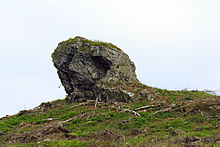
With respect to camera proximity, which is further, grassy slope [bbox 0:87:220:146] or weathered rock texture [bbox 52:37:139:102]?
weathered rock texture [bbox 52:37:139:102]

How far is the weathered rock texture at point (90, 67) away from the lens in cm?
2731

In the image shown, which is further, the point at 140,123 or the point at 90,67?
the point at 90,67

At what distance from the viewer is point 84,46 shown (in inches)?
1144

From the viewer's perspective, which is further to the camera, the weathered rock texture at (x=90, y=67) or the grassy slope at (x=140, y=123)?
the weathered rock texture at (x=90, y=67)

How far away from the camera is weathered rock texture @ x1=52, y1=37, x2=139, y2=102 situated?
27.3 metres

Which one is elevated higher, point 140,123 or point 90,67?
point 90,67

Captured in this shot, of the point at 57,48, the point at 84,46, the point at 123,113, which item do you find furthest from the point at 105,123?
the point at 57,48

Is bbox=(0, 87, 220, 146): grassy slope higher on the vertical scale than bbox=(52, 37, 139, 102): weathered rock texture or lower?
lower

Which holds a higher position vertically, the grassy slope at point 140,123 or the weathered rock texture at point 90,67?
the weathered rock texture at point 90,67

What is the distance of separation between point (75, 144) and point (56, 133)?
414 cm

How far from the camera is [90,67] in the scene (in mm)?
28188

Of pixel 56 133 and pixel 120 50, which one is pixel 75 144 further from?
pixel 120 50

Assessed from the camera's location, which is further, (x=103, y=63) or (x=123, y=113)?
(x=103, y=63)

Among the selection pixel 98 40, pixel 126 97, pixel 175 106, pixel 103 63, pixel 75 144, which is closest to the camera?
pixel 75 144
